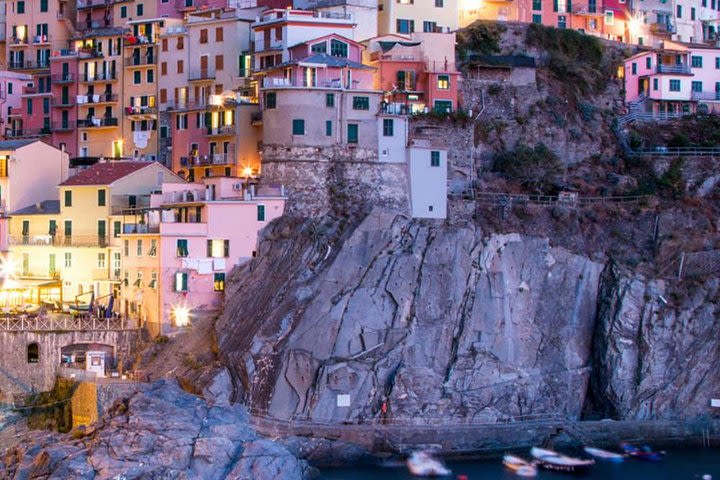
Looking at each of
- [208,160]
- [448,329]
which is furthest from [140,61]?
[448,329]

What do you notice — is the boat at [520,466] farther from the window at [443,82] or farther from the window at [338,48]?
the window at [338,48]

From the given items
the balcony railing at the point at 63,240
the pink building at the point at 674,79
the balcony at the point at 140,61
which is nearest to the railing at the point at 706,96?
the pink building at the point at 674,79

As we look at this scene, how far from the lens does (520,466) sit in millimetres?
80188

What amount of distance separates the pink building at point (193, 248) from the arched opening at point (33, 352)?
16.4 ft

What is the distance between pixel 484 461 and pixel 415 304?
775cm

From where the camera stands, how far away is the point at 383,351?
8200 centimetres

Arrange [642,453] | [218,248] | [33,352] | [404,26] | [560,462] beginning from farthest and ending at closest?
[404,26]
[218,248]
[33,352]
[642,453]
[560,462]

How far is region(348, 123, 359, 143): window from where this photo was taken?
8731 cm

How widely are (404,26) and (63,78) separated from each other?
19.7 m

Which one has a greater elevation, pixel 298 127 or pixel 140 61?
pixel 140 61

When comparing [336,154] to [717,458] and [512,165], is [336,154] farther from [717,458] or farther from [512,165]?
[717,458]

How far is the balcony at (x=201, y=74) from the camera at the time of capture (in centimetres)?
9600

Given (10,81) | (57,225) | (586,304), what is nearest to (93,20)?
(10,81)

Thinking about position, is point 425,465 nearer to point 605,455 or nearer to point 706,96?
point 605,455
